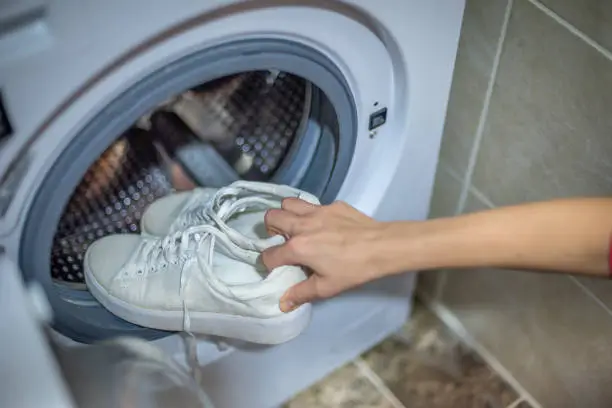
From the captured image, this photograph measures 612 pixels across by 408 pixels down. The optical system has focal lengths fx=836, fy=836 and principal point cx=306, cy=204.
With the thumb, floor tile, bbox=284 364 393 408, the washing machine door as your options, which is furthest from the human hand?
floor tile, bbox=284 364 393 408

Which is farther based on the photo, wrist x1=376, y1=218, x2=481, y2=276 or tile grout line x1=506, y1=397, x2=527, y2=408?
tile grout line x1=506, y1=397, x2=527, y2=408

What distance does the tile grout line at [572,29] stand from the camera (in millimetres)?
711

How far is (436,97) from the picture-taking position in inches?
33.3

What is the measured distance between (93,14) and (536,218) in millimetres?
348

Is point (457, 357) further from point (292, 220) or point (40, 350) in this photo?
point (40, 350)

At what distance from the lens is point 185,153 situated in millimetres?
910

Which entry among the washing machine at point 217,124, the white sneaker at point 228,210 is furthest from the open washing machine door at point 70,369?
the white sneaker at point 228,210

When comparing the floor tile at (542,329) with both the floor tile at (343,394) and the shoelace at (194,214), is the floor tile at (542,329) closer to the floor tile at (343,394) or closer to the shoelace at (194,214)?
the floor tile at (343,394)

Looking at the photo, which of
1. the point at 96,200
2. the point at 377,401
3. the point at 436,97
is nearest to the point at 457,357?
the point at 377,401

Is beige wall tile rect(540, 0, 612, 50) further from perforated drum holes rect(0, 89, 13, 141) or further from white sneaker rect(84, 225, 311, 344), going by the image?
perforated drum holes rect(0, 89, 13, 141)

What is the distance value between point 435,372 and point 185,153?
490mm

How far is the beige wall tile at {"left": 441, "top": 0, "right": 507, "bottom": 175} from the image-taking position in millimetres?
802

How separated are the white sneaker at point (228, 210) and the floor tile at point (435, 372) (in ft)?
1.39

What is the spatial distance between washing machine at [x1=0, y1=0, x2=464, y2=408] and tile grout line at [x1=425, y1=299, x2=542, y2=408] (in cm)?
9
